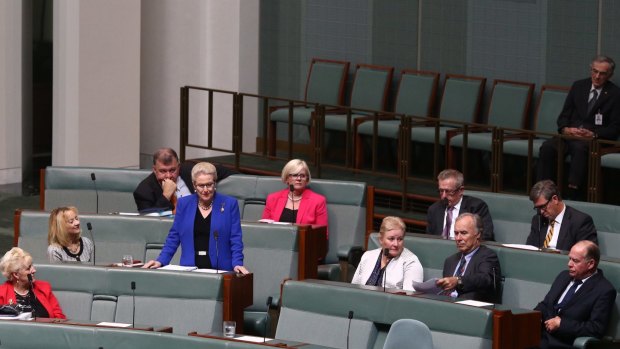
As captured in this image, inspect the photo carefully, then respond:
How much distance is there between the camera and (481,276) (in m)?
7.48

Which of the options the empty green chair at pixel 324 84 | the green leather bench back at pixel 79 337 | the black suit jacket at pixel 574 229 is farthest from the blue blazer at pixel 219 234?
the empty green chair at pixel 324 84

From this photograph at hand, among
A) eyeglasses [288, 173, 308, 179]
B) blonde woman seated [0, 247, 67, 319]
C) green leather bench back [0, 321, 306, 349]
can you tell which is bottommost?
green leather bench back [0, 321, 306, 349]

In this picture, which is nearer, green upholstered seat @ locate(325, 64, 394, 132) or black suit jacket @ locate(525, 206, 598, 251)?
black suit jacket @ locate(525, 206, 598, 251)

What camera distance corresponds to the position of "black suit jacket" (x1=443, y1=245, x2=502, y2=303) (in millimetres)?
7484

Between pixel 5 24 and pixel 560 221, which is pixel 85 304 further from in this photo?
pixel 5 24

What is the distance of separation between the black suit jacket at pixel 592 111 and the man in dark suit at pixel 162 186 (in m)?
2.88

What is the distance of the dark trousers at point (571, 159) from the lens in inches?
382

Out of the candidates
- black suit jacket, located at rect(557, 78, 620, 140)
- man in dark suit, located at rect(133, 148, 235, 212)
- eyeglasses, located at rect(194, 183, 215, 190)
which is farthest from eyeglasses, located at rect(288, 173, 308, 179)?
black suit jacket, located at rect(557, 78, 620, 140)

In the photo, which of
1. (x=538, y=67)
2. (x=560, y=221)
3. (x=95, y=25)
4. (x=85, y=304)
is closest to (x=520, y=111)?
(x=538, y=67)

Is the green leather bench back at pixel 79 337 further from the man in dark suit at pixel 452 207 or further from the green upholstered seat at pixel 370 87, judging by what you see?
the green upholstered seat at pixel 370 87

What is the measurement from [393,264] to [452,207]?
0.97 metres

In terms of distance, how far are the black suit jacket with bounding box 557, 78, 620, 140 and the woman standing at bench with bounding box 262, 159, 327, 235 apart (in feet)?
7.21

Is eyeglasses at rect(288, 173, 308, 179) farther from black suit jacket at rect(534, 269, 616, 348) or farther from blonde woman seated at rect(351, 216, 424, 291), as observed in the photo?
black suit jacket at rect(534, 269, 616, 348)

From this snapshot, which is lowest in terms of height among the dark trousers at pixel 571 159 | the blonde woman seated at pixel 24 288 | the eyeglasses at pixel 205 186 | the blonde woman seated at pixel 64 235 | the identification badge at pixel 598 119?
the blonde woman seated at pixel 24 288
